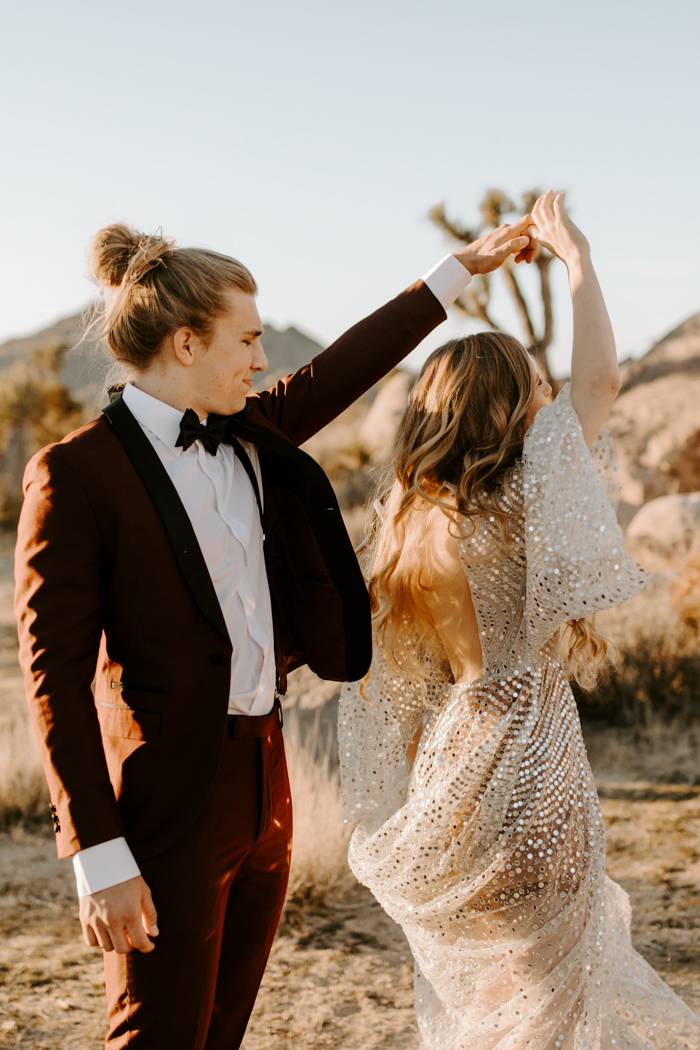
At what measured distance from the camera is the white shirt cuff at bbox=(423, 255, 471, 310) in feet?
6.76

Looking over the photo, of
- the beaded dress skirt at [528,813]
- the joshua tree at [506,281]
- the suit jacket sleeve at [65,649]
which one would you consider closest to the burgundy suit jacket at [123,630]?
the suit jacket sleeve at [65,649]

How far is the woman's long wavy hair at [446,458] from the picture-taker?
197cm

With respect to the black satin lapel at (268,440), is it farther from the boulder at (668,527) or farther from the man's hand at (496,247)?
the boulder at (668,527)

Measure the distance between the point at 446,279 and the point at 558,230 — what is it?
Result: 0.29 m

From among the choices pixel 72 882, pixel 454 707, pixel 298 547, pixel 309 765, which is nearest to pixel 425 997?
pixel 454 707

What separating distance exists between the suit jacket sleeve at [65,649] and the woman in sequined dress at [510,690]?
835mm

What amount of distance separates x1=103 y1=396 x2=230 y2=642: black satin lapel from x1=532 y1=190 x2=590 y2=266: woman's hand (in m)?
1.06

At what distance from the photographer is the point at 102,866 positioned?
1506 millimetres

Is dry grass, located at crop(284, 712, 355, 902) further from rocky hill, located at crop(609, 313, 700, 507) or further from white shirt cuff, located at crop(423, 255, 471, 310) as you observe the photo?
rocky hill, located at crop(609, 313, 700, 507)

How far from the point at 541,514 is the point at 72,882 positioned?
336cm

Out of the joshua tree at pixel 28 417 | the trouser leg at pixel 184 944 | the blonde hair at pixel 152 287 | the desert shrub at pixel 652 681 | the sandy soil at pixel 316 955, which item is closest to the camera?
the trouser leg at pixel 184 944

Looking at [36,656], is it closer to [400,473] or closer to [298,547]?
[298,547]

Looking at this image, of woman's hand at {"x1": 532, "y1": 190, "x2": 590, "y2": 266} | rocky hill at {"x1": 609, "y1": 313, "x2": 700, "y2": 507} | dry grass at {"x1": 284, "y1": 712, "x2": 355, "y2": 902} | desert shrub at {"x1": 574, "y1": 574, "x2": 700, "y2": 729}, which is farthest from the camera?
rocky hill at {"x1": 609, "y1": 313, "x2": 700, "y2": 507}

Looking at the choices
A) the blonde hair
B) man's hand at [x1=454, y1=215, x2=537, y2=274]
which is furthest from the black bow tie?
man's hand at [x1=454, y1=215, x2=537, y2=274]
